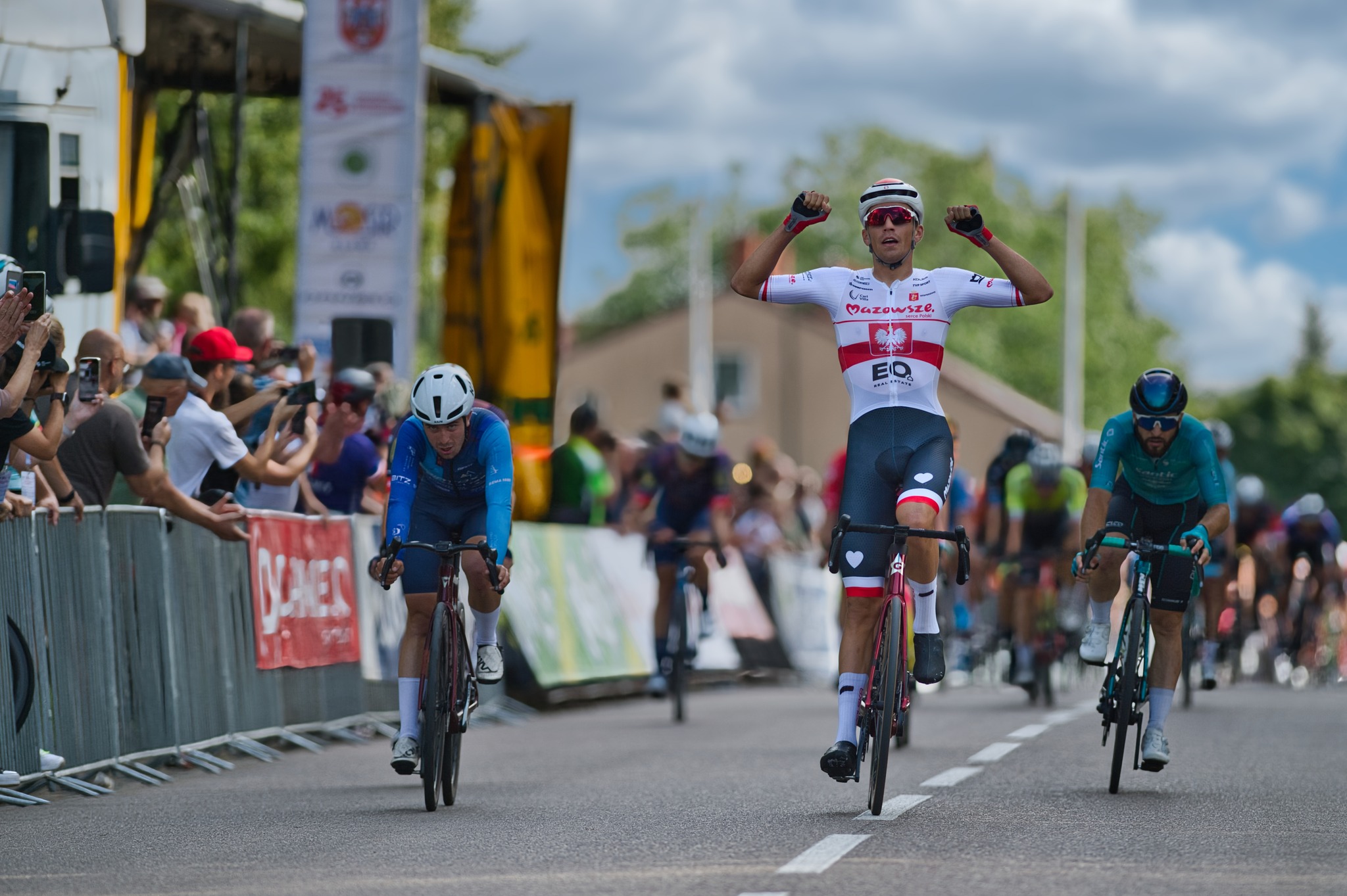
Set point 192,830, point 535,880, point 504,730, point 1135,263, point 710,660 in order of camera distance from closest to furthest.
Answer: point 535,880
point 192,830
point 504,730
point 710,660
point 1135,263

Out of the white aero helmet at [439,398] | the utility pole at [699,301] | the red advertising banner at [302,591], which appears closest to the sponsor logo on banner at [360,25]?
the red advertising banner at [302,591]

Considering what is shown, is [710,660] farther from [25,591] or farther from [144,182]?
[25,591]

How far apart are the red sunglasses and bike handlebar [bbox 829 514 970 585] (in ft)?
4.17

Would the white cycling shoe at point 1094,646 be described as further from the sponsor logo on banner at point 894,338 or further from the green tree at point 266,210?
the green tree at point 266,210

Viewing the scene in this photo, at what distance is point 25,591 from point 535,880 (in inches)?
154

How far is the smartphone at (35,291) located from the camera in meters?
9.45

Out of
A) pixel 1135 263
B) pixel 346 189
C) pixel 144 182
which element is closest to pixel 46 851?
pixel 346 189

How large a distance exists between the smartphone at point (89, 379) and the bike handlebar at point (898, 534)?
4025 mm

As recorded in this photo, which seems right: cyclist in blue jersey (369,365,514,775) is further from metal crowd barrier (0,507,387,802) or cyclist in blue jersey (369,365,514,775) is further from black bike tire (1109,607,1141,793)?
black bike tire (1109,607,1141,793)

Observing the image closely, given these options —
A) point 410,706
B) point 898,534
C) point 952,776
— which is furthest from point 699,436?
point 898,534

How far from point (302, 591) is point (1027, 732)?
4751 mm

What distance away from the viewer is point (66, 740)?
411 inches

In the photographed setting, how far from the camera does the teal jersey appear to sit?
10344 mm

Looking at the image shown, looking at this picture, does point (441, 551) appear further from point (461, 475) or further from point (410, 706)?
point (410, 706)
